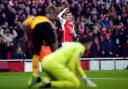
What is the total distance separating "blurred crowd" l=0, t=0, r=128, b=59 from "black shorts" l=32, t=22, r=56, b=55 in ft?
34.8

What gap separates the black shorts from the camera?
44.4 ft

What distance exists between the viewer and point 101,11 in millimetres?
29219

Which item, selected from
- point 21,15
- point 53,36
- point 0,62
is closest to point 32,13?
point 21,15

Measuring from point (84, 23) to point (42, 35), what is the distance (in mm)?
13776

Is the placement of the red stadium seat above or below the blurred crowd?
below

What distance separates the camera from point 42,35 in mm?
13641

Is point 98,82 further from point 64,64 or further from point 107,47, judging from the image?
point 107,47

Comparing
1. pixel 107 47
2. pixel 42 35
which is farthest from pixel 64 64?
pixel 107 47

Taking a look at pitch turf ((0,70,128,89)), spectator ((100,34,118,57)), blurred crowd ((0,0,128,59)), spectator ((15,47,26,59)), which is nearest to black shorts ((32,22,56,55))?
pitch turf ((0,70,128,89))

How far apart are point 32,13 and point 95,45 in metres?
3.52

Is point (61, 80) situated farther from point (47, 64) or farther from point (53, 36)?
point (53, 36)

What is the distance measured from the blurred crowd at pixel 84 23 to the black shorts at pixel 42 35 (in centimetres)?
1060

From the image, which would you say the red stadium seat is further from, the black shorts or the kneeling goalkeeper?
the kneeling goalkeeper

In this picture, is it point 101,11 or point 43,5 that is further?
point 101,11
